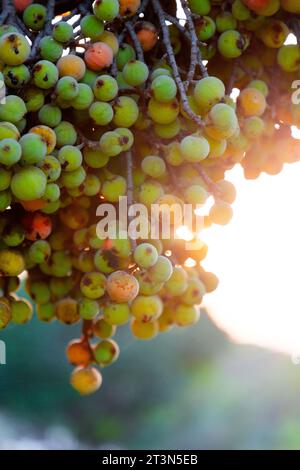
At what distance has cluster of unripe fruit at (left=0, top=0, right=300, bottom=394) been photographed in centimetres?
81

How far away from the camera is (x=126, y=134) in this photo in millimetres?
836

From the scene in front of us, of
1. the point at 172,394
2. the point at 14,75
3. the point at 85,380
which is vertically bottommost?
the point at 172,394

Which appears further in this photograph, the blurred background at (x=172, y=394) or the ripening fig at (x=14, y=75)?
the blurred background at (x=172, y=394)

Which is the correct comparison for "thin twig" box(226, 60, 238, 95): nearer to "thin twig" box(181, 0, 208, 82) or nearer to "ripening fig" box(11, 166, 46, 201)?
"thin twig" box(181, 0, 208, 82)

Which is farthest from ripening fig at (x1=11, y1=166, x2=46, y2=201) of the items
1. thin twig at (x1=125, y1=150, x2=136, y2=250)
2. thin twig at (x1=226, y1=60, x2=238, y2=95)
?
thin twig at (x1=226, y1=60, x2=238, y2=95)

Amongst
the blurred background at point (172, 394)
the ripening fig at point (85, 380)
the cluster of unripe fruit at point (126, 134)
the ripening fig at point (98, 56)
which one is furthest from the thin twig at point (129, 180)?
the blurred background at point (172, 394)

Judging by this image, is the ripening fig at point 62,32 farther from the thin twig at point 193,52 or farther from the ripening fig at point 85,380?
the ripening fig at point 85,380

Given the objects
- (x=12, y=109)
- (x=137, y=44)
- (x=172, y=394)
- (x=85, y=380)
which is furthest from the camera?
(x=172, y=394)

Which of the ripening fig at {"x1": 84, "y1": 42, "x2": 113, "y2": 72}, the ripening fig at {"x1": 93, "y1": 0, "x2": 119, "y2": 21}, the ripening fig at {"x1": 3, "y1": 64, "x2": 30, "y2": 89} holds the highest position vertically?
the ripening fig at {"x1": 93, "y1": 0, "x2": 119, "y2": 21}

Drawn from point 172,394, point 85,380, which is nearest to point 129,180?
point 85,380

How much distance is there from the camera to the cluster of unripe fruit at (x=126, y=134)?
2.66ft

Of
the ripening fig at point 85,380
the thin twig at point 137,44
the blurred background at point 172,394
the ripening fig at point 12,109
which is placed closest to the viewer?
the ripening fig at point 12,109

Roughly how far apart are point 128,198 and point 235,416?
265 centimetres

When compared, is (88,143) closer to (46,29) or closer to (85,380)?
(46,29)
